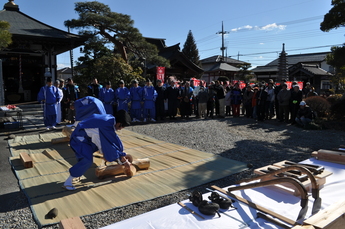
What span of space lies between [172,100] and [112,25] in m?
5.14

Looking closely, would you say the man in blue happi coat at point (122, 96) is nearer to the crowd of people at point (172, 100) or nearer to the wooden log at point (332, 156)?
the crowd of people at point (172, 100)

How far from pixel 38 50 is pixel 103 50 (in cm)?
345

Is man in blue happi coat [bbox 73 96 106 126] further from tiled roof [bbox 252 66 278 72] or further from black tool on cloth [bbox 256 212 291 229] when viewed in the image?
tiled roof [bbox 252 66 278 72]

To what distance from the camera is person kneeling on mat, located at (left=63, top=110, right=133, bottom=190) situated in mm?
3662

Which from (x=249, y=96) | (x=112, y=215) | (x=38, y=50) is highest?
(x=38, y=50)

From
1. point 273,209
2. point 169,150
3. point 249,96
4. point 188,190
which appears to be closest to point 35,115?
point 169,150

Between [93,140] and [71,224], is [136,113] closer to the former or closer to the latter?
[93,140]

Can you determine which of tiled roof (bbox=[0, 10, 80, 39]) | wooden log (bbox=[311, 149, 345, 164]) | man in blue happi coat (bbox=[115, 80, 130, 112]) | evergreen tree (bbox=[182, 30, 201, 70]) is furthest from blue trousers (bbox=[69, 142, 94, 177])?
evergreen tree (bbox=[182, 30, 201, 70])

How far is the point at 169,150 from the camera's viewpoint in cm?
604

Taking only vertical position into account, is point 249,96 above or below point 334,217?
above

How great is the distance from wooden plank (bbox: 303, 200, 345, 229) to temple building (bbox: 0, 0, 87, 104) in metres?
12.8

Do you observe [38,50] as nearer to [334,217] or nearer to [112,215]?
[112,215]

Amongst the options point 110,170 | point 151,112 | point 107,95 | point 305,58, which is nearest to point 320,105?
point 151,112

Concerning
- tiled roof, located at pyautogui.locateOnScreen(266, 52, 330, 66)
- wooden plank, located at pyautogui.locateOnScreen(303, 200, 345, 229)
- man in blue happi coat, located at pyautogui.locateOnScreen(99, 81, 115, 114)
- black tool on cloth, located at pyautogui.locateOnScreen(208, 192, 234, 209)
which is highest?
tiled roof, located at pyautogui.locateOnScreen(266, 52, 330, 66)
